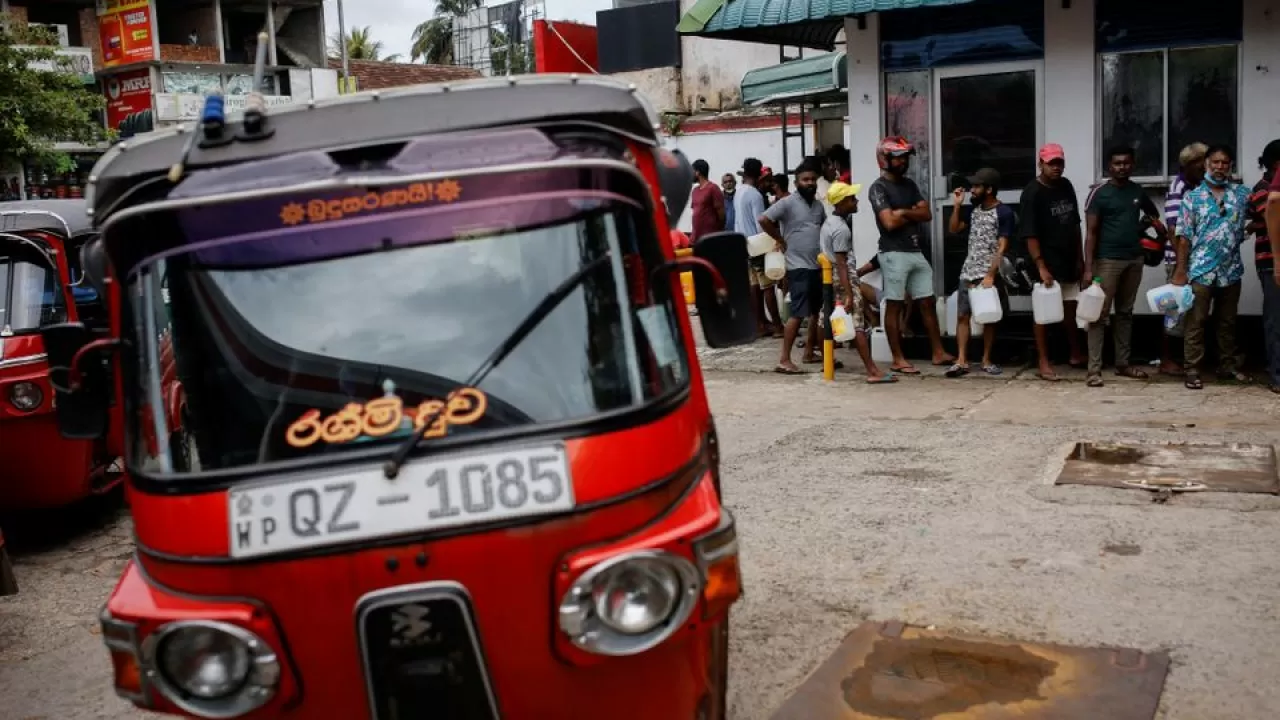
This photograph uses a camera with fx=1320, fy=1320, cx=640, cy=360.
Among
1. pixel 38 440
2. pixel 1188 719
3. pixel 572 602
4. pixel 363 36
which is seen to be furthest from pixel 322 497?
pixel 363 36

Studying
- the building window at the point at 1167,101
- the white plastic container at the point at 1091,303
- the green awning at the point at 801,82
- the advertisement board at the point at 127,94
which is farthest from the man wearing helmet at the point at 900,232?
the advertisement board at the point at 127,94

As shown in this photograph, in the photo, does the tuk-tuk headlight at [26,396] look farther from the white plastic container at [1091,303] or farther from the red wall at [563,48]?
the red wall at [563,48]

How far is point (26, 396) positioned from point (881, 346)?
7.51 meters

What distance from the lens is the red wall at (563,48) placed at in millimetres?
33625

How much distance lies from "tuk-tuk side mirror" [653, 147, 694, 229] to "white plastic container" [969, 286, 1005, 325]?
664 centimetres

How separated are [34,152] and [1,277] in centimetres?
1603

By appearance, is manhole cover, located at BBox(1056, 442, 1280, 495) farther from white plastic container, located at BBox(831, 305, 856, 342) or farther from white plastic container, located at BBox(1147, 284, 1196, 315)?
white plastic container, located at BBox(831, 305, 856, 342)

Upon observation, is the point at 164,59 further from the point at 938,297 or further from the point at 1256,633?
the point at 1256,633

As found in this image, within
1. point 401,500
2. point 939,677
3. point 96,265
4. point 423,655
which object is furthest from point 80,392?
point 939,677

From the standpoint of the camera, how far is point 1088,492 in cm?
730

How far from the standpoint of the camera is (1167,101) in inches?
432

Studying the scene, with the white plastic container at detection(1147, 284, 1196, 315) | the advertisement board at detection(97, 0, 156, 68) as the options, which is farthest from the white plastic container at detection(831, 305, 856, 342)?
the advertisement board at detection(97, 0, 156, 68)

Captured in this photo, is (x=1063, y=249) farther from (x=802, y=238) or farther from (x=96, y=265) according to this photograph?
(x=96, y=265)

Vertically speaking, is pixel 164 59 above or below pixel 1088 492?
above
